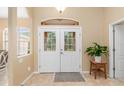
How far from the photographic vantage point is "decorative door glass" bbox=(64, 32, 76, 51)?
7.29 metres

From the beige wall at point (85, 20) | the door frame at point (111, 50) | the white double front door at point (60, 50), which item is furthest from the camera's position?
the white double front door at point (60, 50)

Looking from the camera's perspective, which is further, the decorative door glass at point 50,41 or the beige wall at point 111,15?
the decorative door glass at point 50,41

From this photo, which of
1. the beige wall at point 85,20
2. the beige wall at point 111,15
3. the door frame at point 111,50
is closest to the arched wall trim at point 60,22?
the beige wall at point 85,20

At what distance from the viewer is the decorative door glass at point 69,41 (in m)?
7.29

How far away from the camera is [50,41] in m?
7.29

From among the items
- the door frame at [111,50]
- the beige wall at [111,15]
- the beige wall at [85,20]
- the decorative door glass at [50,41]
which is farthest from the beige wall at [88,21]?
the door frame at [111,50]

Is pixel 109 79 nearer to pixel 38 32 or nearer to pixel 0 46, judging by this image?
pixel 38 32

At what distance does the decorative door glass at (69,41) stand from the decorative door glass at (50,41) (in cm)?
49

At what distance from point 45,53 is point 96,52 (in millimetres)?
2223

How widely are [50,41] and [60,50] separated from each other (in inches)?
22.7

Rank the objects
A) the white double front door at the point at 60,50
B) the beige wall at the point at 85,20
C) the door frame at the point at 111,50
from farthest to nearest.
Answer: the white double front door at the point at 60,50 → the beige wall at the point at 85,20 → the door frame at the point at 111,50

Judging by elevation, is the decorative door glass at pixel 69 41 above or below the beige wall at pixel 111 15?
below

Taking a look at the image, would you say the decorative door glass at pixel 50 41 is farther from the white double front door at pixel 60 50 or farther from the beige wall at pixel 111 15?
the beige wall at pixel 111 15
